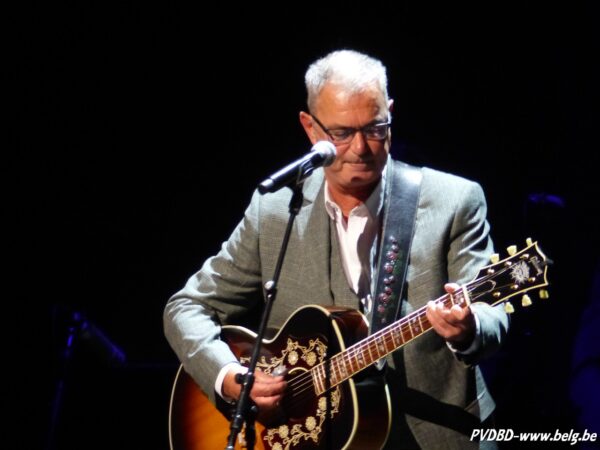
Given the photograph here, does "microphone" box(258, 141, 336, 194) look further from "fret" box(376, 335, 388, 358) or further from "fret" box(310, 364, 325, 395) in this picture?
"fret" box(310, 364, 325, 395)

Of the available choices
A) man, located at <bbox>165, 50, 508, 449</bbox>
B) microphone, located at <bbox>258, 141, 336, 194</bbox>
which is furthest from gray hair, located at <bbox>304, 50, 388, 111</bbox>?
microphone, located at <bbox>258, 141, 336, 194</bbox>

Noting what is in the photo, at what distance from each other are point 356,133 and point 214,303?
3.50 ft

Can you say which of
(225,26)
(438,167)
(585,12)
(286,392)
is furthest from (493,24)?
(286,392)

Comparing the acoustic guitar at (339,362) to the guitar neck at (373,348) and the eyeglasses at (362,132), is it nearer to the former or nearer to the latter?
the guitar neck at (373,348)

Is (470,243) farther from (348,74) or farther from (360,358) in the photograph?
(348,74)

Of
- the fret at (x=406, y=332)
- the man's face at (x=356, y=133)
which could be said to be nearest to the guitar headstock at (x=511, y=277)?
the fret at (x=406, y=332)

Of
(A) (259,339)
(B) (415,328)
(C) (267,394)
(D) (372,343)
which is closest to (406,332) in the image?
(B) (415,328)

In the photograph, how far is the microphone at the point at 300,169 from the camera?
224 cm

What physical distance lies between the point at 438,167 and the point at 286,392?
7.96 feet

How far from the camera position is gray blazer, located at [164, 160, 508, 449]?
102 inches

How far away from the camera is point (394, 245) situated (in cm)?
272

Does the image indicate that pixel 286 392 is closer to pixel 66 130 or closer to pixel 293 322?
pixel 293 322

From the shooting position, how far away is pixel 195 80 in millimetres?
5164

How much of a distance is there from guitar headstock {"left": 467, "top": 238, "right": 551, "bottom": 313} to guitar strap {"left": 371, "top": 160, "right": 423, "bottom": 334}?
341 millimetres
